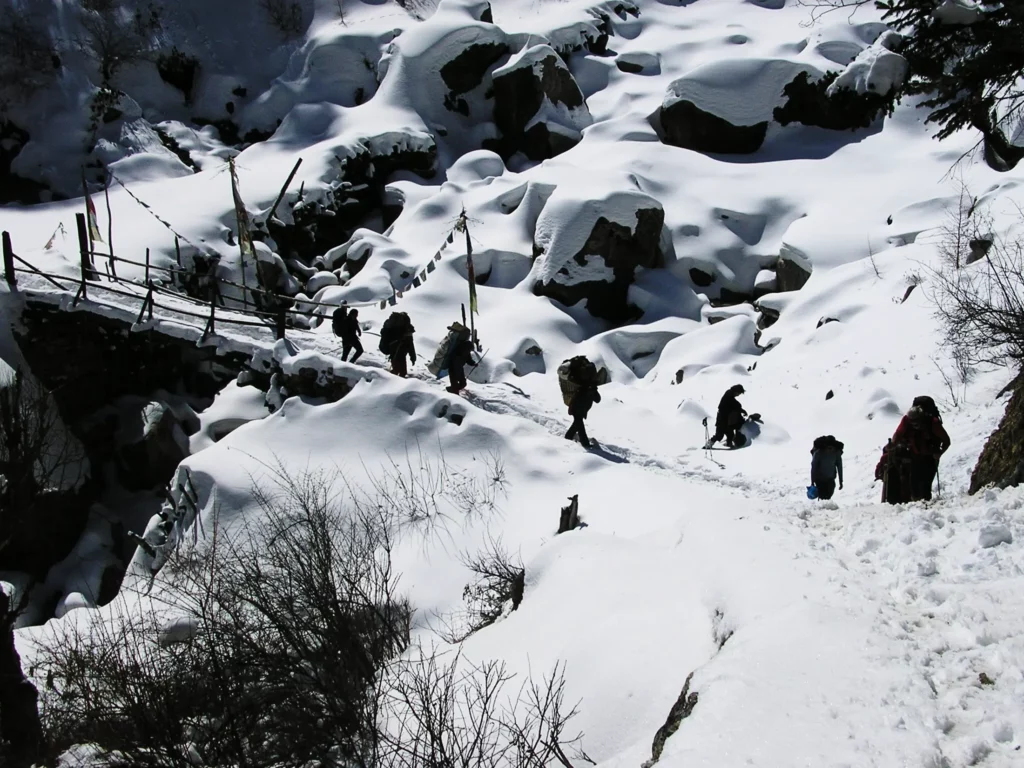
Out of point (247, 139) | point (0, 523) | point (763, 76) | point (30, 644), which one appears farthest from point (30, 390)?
point (763, 76)

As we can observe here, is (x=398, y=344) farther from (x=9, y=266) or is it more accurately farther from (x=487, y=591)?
(x=9, y=266)

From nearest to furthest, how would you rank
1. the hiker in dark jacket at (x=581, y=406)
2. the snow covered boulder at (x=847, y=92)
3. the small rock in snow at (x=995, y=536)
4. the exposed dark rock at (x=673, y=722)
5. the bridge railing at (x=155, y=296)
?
1. the exposed dark rock at (x=673, y=722)
2. the small rock in snow at (x=995, y=536)
3. the hiker in dark jacket at (x=581, y=406)
4. the bridge railing at (x=155, y=296)
5. the snow covered boulder at (x=847, y=92)

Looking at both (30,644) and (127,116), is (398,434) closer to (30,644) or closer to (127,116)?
(30,644)

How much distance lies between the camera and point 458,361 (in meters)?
14.0

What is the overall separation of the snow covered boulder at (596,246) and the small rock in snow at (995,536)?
19143 mm

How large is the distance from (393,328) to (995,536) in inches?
440

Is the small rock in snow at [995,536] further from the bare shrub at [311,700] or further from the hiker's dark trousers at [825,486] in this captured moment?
the hiker's dark trousers at [825,486]

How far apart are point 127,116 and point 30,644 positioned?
95.4 ft

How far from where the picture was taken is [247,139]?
36.4 meters

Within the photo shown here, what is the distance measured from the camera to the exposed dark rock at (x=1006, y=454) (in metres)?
6.98

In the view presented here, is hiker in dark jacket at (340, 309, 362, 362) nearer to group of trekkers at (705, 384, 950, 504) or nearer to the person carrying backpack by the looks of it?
the person carrying backpack

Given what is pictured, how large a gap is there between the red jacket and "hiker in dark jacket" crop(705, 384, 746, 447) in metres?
5.99

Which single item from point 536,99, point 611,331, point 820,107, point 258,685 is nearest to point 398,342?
point 258,685

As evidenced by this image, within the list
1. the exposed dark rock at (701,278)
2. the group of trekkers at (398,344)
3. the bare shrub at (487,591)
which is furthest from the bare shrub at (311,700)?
the exposed dark rock at (701,278)
